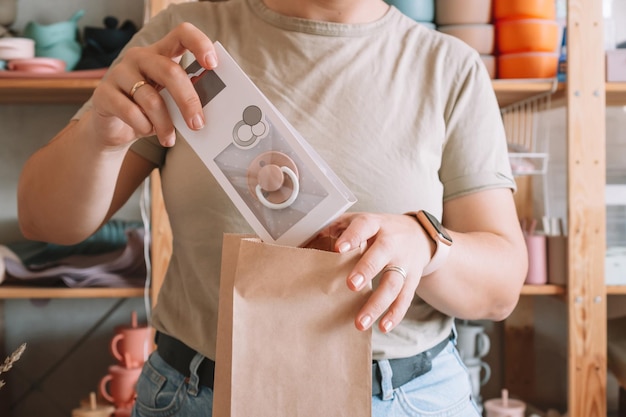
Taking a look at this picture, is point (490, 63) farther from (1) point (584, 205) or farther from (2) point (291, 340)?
(2) point (291, 340)

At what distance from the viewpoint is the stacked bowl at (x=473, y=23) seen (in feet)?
5.58

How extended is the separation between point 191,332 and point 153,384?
0.09 metres

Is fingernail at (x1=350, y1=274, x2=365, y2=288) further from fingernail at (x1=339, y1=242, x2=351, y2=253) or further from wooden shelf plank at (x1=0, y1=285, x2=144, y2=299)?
wooden shelf plank at (x1=0, y1=285, x2=144, y2=299)

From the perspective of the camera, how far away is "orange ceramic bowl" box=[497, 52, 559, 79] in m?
1.69

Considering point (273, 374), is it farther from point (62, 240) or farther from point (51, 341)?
point (51, 341)

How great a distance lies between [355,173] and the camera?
0.86 meters

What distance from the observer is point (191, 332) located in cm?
85

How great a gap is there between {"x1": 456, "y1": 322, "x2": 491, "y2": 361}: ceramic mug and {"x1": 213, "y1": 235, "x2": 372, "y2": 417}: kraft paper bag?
4.09ft

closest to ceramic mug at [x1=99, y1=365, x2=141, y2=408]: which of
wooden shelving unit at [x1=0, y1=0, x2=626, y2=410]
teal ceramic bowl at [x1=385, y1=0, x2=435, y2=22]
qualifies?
wooden shelving unit at [x1=0, y1=0, x2=626, y2=410]

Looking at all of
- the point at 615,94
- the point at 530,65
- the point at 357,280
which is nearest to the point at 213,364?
the point at 357,280

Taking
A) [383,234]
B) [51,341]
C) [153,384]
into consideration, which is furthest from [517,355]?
[383,234]

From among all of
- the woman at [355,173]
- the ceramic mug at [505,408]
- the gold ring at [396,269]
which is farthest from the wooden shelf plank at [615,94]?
the gold ring at [396,269]

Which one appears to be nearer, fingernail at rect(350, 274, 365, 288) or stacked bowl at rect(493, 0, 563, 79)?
fingernail at rect(350, 274, 365, 288)

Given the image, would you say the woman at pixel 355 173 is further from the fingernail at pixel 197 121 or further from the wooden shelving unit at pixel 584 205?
the wooden shelving unit at pixel 584 205
